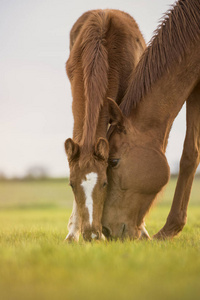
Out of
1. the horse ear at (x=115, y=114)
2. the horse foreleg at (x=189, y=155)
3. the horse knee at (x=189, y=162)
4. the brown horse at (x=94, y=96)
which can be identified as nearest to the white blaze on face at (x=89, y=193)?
the brown horse at (x=94, y=96)

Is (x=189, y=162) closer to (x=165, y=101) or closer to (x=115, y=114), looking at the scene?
(x=165, y=101)

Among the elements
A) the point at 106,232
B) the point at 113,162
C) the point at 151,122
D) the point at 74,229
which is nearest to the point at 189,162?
the point at 151,122

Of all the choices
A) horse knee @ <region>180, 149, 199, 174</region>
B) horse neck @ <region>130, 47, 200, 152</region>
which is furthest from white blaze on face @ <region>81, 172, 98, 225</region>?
horse knee @ <region>180, 149, 199, 174</region>

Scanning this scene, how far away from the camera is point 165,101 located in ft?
16.1

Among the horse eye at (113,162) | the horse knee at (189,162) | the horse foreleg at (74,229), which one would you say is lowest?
the horse foreleg at (74,229)

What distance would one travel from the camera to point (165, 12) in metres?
5.22

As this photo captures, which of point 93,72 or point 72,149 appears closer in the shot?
point 72,149

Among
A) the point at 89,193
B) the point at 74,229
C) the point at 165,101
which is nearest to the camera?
the point at 89,193

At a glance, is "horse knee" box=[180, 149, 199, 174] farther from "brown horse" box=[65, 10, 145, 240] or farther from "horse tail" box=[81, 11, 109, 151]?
"horse tail" box=[81, 11, 109, 151]

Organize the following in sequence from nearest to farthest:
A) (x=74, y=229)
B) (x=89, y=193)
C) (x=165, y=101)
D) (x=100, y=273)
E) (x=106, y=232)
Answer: (x=100, y=273) < (x=89, y=193) < (x=106, y=232) < (x=165, y=101) < (x=74, y=229)

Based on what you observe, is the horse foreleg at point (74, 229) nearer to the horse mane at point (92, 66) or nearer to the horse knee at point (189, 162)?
the horse mane at point (92, 66)

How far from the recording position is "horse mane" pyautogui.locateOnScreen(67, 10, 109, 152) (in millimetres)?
4445

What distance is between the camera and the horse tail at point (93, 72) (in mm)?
4434

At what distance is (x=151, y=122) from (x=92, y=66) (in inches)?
39.7
